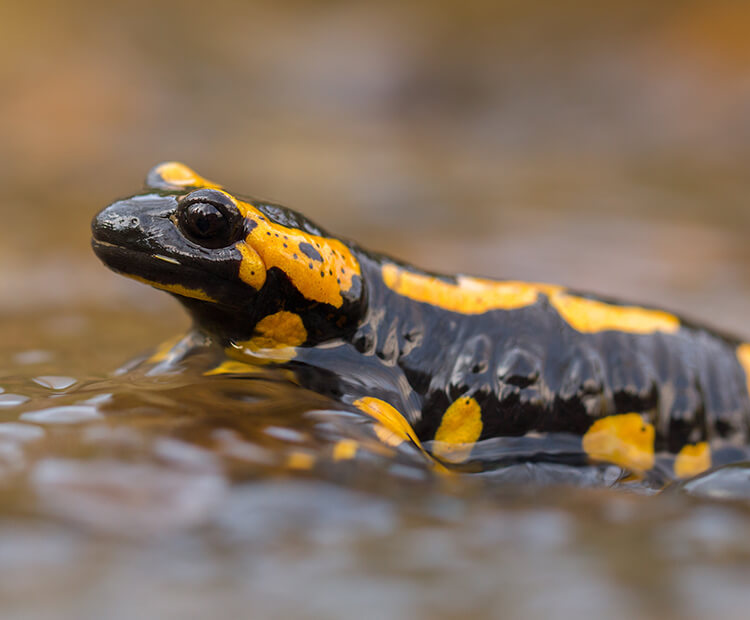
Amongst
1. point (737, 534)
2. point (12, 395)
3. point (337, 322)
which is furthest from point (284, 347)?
point (737, 534)

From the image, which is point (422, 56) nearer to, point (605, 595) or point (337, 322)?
point (337, 322)

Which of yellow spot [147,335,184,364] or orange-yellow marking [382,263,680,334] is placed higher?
orange-yellow marking [382,263,680,334]

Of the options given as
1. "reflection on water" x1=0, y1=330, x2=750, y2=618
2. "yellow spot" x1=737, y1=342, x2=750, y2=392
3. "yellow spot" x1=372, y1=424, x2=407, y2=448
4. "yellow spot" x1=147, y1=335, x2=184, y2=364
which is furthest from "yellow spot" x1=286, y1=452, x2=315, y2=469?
"yellow spot" x1=737, y1=342, x2=750, y2=392

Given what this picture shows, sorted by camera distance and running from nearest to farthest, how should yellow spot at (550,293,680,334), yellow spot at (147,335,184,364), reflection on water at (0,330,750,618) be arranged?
reflection on water at (0,330,750,618) < yellow spot at (147,335,184,364) < yellow spot at (550,293,680,334)

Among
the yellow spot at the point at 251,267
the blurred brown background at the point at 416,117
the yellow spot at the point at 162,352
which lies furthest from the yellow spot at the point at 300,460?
the blurred brown background at the point at 416,117

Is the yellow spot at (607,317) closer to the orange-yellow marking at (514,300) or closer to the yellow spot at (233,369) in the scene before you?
the orange-yellow marking at (514,300)

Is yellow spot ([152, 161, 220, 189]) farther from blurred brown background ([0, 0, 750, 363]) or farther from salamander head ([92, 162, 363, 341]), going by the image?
blurred brown background ([0, 0, 750, 363])

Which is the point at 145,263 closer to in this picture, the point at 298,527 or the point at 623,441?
the point at 298,527

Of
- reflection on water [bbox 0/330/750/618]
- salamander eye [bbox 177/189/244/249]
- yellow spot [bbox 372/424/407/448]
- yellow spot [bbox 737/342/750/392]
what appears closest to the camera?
reflection on water [bbox 0/330/750/618]
